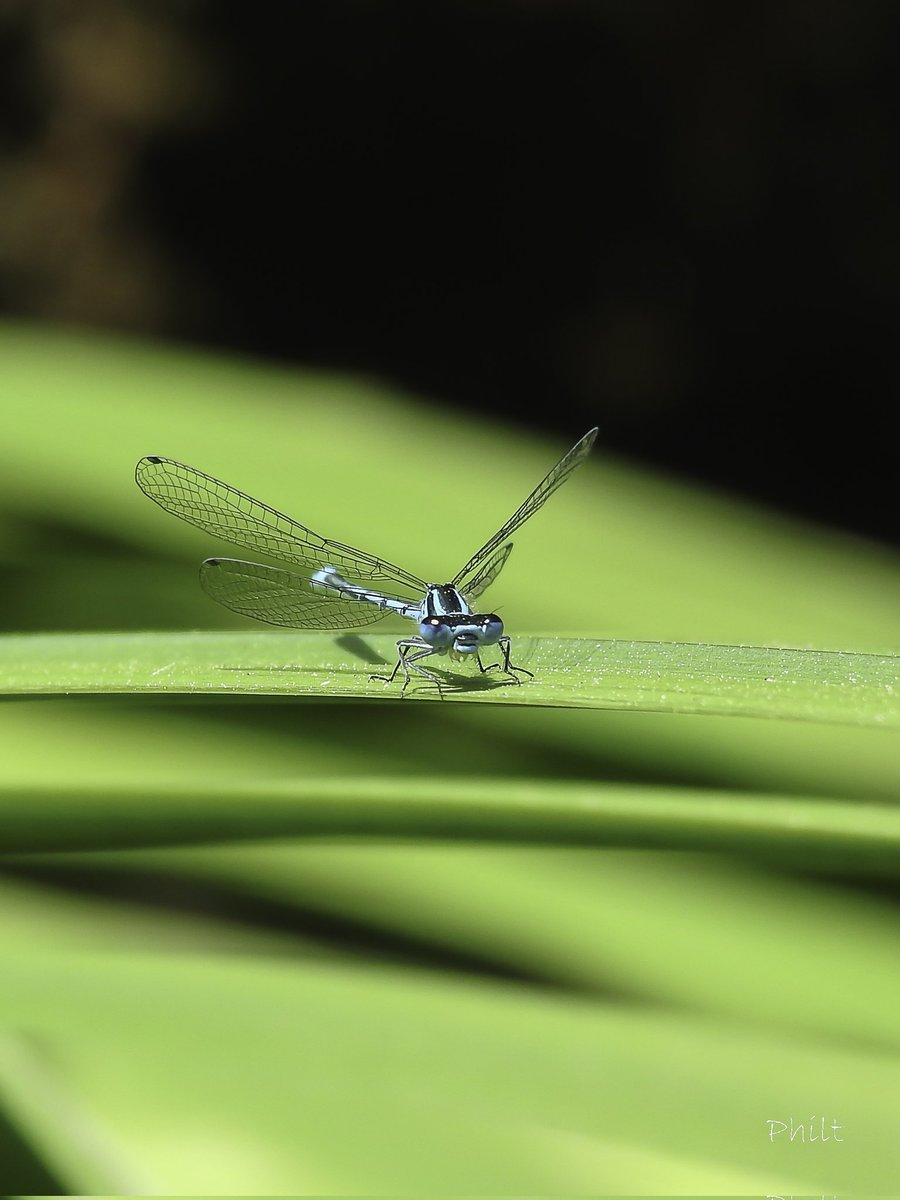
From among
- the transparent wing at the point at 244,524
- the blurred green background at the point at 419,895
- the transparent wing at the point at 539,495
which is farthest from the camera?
the transparent wing at the point at 244,524

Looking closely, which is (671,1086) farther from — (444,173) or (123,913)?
(444,173)

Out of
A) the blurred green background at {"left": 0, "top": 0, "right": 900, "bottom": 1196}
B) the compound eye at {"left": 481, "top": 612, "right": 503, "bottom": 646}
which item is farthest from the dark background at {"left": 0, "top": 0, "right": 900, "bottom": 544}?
the compound eye at {"left": 481, "top": 612, "right": 503, "bottom": 646}

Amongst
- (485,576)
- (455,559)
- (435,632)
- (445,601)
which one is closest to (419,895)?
(435,632)

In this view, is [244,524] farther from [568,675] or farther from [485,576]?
[568,675]

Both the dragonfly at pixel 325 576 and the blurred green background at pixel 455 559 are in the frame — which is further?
the dragonfly at pixel 325 576

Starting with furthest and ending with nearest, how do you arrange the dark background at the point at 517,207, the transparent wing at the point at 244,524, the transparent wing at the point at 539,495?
the dark background at the point at 517,207
the transparent wing at the point at 244,524
the transparent wing at the point at 539,495

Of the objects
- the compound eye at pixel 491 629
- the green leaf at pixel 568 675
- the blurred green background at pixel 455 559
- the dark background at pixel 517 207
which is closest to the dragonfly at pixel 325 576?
the compound eye at pixel 491 629

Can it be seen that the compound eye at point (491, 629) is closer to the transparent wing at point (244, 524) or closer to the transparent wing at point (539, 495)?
the transparent wing at point (539, 495)
